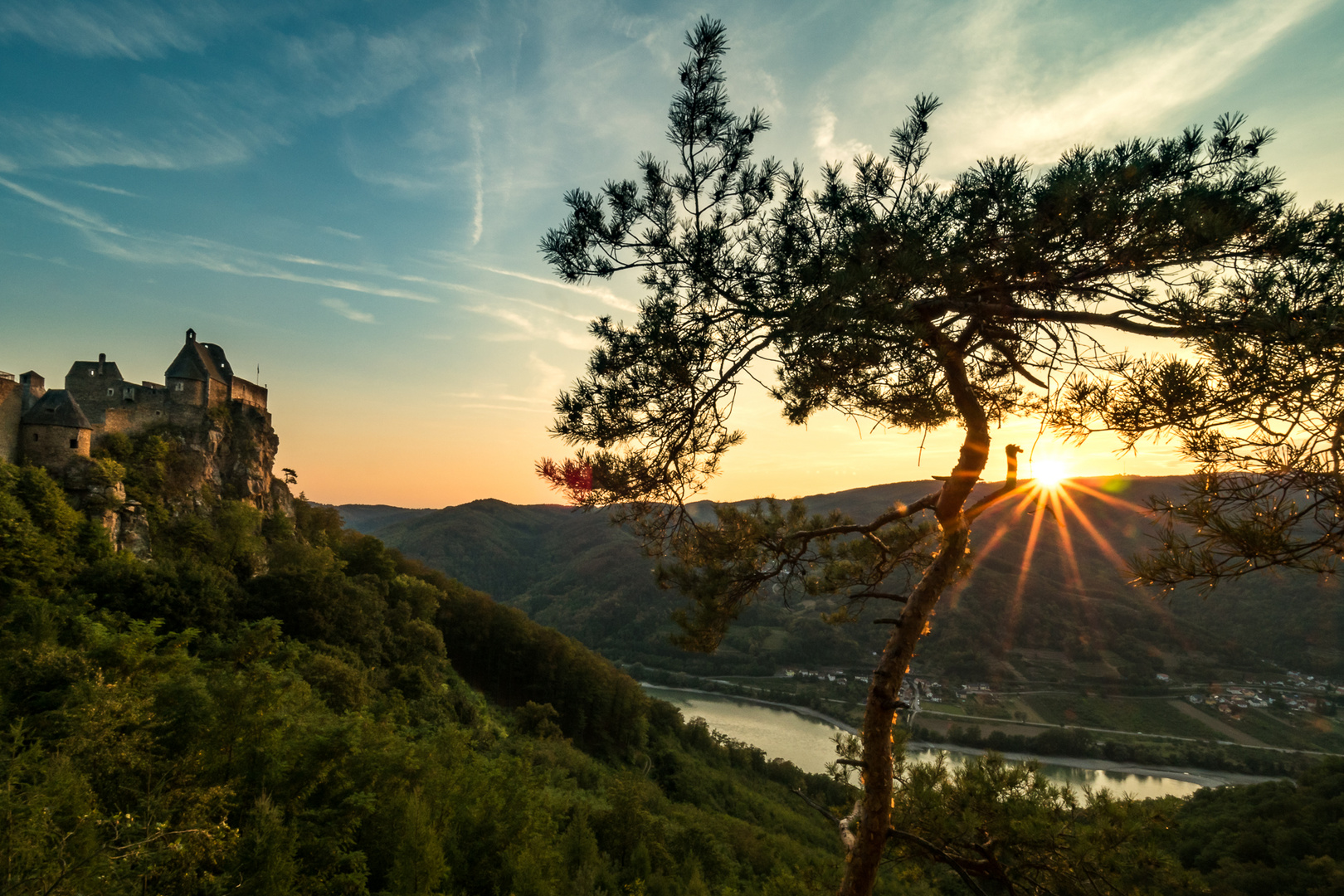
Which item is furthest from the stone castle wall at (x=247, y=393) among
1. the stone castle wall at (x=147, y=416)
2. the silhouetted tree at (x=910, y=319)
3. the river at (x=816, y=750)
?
the river at (x=816, y=750)

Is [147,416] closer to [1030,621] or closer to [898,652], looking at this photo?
[898,652]

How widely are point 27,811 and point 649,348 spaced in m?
4.65

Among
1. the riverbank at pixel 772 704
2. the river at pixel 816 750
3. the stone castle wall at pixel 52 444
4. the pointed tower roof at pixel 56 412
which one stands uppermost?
the pointed tower roof at pixel 56 412

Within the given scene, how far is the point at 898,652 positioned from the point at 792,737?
52.8 meters

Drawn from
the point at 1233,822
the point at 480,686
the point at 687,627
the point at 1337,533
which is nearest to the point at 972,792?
the point at 687,627

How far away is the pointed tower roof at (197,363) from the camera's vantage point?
77.4 ft

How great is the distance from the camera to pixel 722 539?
4.95 meters

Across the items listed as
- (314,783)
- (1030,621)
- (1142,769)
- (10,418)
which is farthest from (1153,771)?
(10,418)

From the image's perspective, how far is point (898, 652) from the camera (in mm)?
3988

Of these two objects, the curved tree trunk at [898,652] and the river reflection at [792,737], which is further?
the river reflection at [792,737]

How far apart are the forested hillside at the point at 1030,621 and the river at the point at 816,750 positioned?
33.8 feet

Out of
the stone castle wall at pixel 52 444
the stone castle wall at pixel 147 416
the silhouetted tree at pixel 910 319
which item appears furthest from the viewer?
the stone castle wall at pixel 147 416

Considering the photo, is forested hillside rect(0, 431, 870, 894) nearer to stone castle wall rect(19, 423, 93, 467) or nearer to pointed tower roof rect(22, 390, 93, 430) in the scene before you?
stone castle wall rect(19, 423, 93, 467)

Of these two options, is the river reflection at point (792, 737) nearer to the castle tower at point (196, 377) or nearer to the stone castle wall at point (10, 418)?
the castle tower at point (196, 377)
